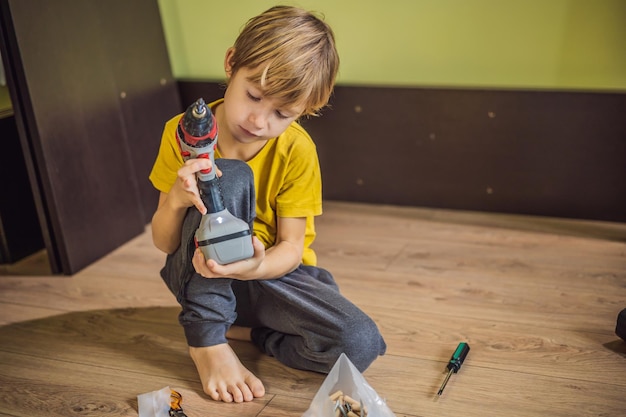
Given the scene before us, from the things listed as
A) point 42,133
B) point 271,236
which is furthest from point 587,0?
point 42,133

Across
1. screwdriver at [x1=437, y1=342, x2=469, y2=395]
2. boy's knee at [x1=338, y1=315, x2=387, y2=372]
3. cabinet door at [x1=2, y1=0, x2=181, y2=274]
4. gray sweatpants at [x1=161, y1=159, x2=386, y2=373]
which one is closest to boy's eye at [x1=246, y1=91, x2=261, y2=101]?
gray sweatpants at [x1=161, y1=159, x2=386, y2=373]

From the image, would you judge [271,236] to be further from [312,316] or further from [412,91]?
[412,91]

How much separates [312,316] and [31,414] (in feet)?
1.56

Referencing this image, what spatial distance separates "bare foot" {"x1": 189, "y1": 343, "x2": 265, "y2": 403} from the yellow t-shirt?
25 cm

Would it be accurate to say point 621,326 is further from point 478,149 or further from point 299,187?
point 478,149

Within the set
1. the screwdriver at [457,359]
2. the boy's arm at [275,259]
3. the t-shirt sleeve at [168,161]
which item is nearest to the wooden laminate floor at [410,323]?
the screwdriver at [457,359]

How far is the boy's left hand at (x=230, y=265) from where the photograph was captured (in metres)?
1.08

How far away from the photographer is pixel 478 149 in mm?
1990

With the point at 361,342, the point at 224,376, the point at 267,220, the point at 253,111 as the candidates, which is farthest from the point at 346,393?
the point at 253,111

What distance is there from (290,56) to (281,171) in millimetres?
233

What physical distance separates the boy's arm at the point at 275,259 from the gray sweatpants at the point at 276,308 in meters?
0.05

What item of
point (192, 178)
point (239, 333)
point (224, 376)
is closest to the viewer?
point (192, 178)

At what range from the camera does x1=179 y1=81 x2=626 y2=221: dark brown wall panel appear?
189 cm

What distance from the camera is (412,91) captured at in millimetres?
1997
